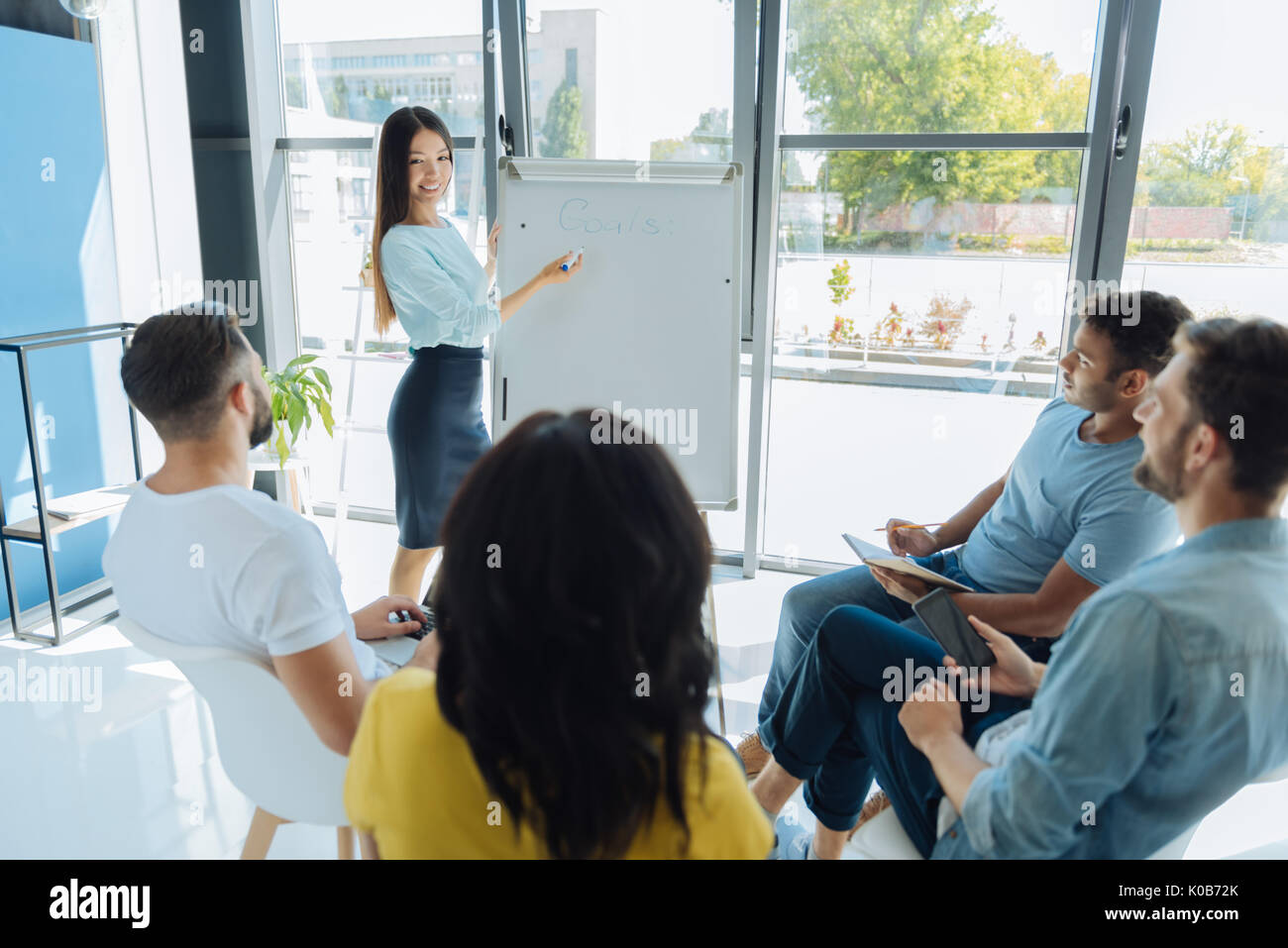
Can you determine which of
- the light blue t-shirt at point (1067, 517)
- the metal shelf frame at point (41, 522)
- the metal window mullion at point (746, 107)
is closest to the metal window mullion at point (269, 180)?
the metal shelf frame at point (41, 522)

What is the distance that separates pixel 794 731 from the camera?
169 cm

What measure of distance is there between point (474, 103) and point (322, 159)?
78 centimetres

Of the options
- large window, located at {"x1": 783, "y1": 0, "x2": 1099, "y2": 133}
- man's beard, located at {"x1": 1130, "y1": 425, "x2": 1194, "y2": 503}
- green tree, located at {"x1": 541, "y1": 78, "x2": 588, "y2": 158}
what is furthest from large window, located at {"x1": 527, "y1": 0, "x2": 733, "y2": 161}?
man's beard, located at {"x1": 1130, "y1": 425, "x2": 1194, "y2": 503}

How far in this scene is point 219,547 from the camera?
1313mm

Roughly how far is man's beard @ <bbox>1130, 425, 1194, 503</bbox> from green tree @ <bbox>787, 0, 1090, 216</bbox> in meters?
2.18

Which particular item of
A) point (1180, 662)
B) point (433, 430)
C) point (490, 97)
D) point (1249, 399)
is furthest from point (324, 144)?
point (1180, 662)

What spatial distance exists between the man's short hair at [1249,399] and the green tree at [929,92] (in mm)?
2176

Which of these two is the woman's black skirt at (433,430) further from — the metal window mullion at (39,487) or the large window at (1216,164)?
the large window at (1216,164)

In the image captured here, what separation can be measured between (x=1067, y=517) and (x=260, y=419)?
1.61 metres

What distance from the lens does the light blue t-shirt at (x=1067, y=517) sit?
1.77 meters

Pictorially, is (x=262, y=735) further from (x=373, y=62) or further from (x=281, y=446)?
(x=373, y=62)

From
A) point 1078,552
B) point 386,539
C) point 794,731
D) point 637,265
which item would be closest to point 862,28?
point 637,265

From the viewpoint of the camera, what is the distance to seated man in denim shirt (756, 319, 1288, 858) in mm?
1019

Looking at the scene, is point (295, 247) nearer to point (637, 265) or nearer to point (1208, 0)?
point (637, 265)
